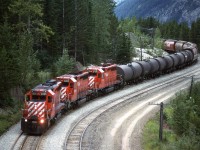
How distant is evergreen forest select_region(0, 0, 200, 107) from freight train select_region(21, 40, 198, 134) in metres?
4.88

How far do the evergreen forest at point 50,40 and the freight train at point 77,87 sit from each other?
4.88 m

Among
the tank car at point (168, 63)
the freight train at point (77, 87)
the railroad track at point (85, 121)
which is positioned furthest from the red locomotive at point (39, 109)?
the tank car at point (168, 63)

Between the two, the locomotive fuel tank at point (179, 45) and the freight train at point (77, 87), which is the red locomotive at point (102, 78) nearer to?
the freight train at point (77, 87)

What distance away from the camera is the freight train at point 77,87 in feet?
112

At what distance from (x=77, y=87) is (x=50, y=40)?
28115mm

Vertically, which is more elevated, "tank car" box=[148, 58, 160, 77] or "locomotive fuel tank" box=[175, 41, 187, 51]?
"locomotive fuel tank" box=[175, 41, 187, 51]

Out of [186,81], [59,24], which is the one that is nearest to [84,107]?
[186,81]

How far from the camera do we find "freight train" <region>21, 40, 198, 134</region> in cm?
3428

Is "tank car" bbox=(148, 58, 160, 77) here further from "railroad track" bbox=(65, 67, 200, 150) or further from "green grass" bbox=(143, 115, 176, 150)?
"green grass" bbox=(143, 115, 176, 150)

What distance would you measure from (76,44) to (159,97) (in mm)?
28055

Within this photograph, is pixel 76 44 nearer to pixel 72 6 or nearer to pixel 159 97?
pixel 72 6

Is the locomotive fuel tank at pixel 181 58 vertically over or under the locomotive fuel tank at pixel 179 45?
under

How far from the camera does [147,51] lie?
117312 mm

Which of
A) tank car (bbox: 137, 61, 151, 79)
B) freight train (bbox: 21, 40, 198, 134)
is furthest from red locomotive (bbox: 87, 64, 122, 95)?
tank car (bbox: 137, 61, 151, 79)
